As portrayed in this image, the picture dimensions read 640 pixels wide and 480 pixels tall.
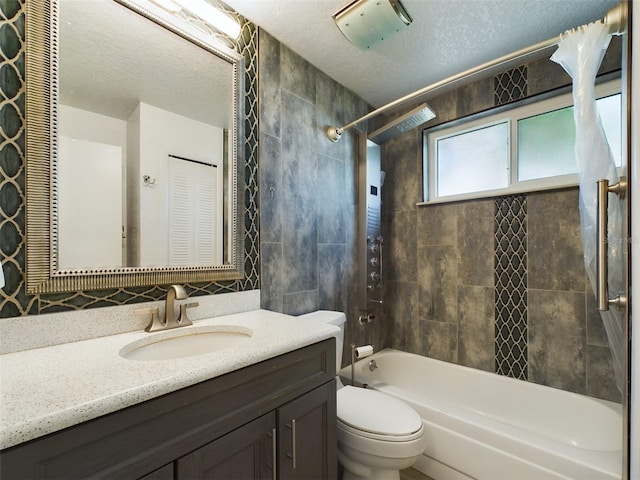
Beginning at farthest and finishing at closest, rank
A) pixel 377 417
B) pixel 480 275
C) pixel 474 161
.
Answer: pixel 474 161 < pixel 480 275 < pixel 377 417

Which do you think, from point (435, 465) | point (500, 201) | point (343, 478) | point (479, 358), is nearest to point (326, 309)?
point (343, 478)

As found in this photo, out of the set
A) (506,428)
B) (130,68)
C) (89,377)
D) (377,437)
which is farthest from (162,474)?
(506,428)

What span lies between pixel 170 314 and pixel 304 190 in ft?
3.32

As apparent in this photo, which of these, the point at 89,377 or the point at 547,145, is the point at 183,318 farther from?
the point at 547,145

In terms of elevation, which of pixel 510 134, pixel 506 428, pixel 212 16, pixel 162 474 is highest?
pixel 212 16

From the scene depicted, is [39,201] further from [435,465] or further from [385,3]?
[435,465]

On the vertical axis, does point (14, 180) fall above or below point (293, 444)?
above

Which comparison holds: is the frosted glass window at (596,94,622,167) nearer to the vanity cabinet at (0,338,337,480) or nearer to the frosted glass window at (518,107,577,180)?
the frosted glass window at (518,107,577,180)

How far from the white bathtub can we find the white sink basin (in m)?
1.10

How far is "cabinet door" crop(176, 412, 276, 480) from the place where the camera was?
2.30ft

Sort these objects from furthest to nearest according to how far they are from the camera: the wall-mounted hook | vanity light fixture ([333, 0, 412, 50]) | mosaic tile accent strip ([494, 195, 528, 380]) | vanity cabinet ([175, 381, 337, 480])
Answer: mosaic tile accent strip ([494, 195, 528, 380]) → vanity light fixture ([333, 0, 412, 50]) → the wall-mounted hook → vanity cabinet ([175, 381, 337, 480])

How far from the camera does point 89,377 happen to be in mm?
665

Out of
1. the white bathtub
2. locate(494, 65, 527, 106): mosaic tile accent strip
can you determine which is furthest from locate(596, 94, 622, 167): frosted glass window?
the white bathtub

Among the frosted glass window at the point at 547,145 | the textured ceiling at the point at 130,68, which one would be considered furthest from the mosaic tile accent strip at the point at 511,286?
the textured ceiling at the point at 130,68
